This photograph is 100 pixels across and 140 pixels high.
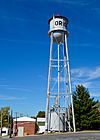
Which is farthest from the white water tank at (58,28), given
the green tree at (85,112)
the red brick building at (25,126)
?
the red brick building at (25,126)

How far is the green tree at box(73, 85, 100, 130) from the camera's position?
57878mm

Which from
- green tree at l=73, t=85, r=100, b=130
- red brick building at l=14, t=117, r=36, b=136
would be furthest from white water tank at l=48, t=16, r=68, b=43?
red brick building at l=14, t=117, r=36, b=136

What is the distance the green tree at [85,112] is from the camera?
190ft

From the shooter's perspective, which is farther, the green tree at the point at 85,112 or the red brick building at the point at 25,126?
the red brick building at the point at 25,126

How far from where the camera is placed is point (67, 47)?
2055 inches

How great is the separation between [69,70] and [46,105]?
22.8 ft

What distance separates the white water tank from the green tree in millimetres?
14131

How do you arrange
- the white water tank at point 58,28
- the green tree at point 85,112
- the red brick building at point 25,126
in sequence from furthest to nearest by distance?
the red brick building at point 25,126, the green tree at point 85,112, the white water tank at point 58,28

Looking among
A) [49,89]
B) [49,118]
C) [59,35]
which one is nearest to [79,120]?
[49,118]

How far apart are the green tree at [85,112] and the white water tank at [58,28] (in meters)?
14.1

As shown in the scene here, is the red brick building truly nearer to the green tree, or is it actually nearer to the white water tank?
the green tree

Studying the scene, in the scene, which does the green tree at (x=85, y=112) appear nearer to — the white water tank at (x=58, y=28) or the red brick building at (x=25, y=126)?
the white water tank at (x=58, y=28)

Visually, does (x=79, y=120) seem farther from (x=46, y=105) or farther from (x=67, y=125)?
(x=46, y=105)

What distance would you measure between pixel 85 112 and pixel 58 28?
17759mm
